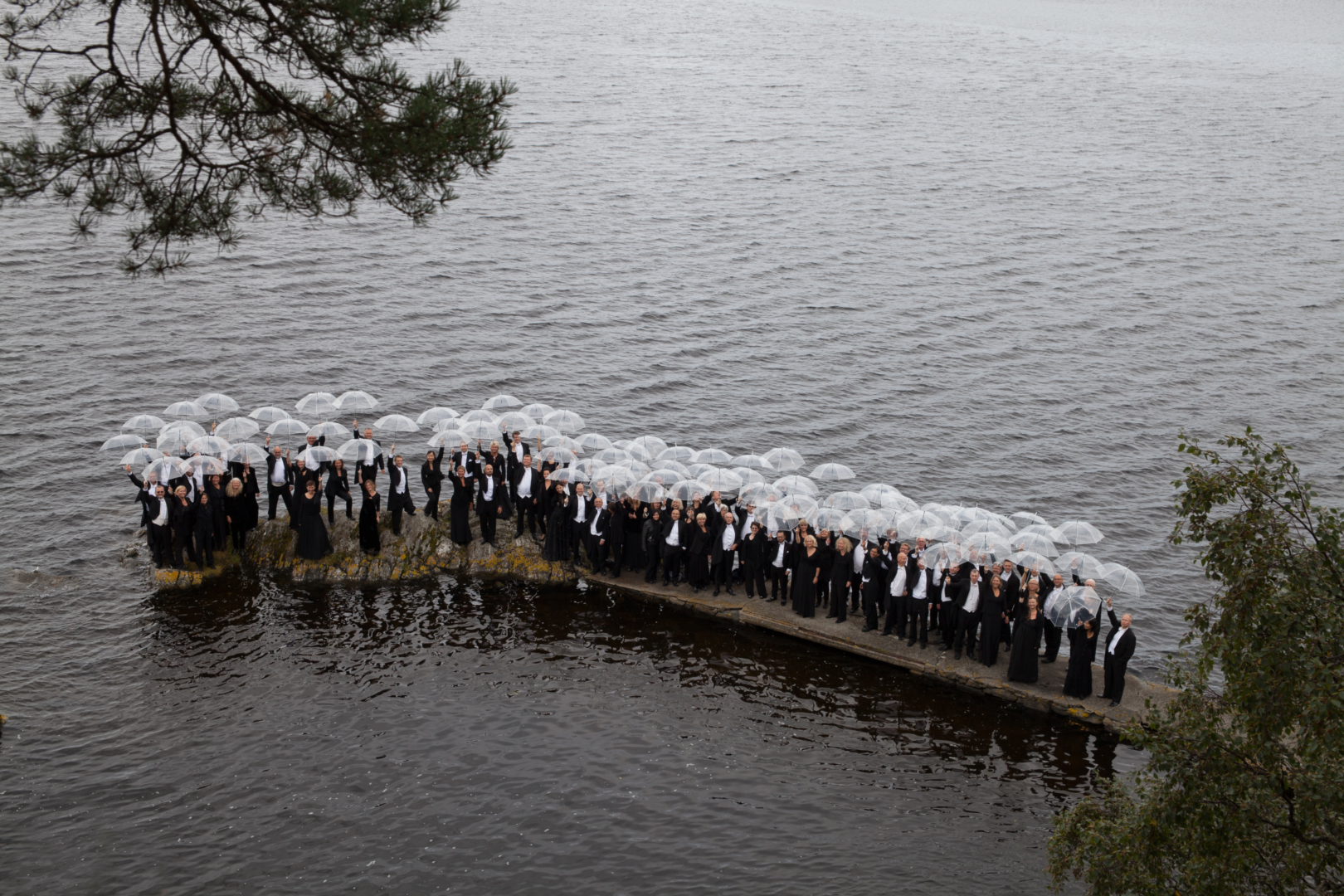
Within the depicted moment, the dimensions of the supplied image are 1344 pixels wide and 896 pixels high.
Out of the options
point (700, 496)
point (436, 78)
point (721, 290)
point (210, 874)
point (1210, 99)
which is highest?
point (1210, 99)

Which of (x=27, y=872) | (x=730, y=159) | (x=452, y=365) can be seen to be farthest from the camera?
(x=730, y=159)

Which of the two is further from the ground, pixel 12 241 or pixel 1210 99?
pixel 1210 99

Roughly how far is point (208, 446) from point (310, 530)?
2.91 metres

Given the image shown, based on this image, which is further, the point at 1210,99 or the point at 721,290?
the point at 1210,99

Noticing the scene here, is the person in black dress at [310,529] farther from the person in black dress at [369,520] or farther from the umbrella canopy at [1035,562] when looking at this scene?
the umbrella canopy at [1035,562]

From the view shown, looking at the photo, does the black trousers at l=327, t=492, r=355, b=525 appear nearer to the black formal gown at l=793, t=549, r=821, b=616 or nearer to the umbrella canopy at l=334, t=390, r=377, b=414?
the umbrella canopy at l=334, t=390, r=377, b=414

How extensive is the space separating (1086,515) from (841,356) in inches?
530

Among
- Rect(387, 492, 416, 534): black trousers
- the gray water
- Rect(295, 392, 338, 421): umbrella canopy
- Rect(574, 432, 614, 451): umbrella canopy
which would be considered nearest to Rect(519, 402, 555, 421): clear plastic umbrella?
Rect(574, 432, 614, 451): umbrella canopy

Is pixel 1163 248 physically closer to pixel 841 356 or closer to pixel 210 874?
Result: pixel 841 356

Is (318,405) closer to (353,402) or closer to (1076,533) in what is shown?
(353,402)

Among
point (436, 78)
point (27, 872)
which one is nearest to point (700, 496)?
point (436, 78)

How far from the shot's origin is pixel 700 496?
24531mm

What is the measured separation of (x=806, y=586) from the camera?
23641mm

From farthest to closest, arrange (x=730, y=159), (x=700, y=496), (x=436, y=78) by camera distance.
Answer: (x=730, y=159), (x=700, y=496), (x=436, y=78)
